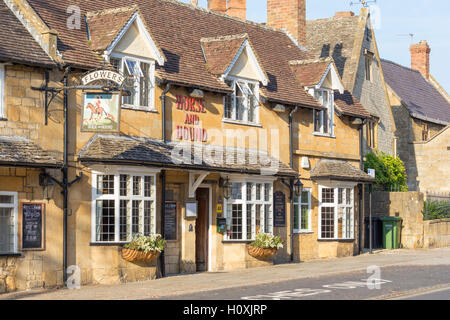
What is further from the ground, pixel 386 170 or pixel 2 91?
pixel 2 91

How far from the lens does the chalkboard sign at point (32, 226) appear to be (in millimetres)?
18094

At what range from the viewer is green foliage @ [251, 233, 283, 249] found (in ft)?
76.8

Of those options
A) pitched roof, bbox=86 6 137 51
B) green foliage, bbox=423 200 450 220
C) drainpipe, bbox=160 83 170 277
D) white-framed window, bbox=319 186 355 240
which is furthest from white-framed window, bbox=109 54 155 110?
green foliage, bbox=423 200 450 220

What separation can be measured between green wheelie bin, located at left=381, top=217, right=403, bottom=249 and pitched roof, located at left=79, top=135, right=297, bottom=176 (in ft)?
25.8

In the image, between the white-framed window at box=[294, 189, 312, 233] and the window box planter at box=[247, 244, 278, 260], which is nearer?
the window box planter at box=[247, 244, 278, 260]

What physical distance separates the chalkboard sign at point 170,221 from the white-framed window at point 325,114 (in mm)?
7469

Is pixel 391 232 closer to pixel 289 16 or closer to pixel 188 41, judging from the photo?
pixel 289 16

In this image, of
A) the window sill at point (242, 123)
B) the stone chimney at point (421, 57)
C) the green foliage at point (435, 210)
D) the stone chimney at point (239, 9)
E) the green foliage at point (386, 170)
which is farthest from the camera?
the stone chimney at point (421, 57)

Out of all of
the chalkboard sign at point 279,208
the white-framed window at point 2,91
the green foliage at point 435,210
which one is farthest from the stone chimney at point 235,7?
the white-framed window at point 2,91

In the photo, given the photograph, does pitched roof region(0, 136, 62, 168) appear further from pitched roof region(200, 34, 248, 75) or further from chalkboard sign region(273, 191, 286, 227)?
chalkboard sign region(273, 191, 286, 227)

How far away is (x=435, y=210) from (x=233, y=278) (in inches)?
579

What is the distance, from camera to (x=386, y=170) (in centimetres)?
3616

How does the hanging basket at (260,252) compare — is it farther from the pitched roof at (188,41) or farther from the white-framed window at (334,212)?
the pitched roof at (188,41)

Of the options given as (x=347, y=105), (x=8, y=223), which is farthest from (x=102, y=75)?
(x=347, y=105)
